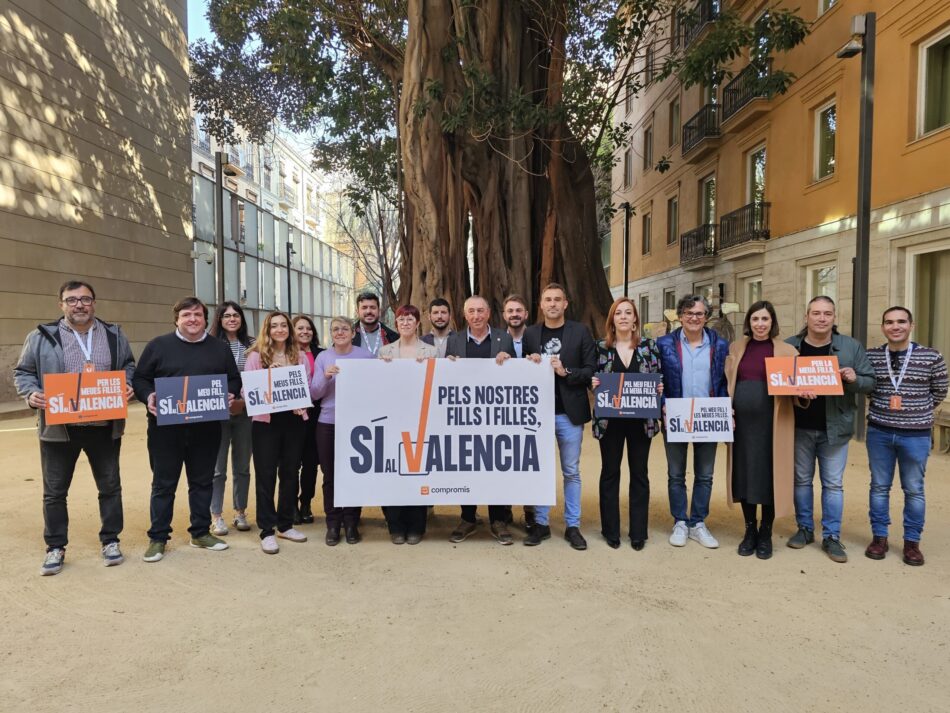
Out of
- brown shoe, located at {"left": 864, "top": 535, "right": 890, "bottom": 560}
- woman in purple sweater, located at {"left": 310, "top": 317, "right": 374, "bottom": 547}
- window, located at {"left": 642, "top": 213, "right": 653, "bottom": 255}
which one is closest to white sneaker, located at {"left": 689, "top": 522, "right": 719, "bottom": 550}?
brown shoe, located at {"left": 864, "top": 535, "right": 890, "bottom": 560}

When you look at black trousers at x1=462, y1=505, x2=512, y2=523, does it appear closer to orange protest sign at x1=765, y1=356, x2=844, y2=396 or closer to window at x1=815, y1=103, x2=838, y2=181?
orange protest sign at x1=765, y1=356, x2=844, y2=396

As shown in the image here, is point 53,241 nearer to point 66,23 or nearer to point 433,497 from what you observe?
point 66,23

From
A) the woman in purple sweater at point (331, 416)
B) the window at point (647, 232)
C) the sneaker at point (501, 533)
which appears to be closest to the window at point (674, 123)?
the window at point (647, 232)

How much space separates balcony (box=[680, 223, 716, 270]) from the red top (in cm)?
1546

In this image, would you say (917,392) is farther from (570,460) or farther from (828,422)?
(570,460)

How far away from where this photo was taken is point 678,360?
4508mm

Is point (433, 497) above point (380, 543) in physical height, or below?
above

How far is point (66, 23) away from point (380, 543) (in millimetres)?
14603

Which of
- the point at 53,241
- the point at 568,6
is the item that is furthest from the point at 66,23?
the point at 568,6

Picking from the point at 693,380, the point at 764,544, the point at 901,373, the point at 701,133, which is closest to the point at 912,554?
the point at 764,544

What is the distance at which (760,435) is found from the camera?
14.2 ft

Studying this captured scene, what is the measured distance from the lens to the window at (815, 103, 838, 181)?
13.3m

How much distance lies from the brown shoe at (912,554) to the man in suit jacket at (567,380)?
2.17m

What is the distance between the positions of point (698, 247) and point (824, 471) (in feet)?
54.3
